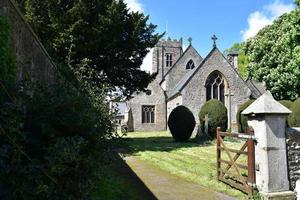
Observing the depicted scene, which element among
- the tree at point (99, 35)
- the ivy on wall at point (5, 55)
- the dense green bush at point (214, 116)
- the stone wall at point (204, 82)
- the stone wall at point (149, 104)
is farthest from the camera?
the stone wall at point (149, 104)

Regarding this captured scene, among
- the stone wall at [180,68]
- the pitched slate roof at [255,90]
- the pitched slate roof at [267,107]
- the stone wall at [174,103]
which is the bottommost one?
the pitched slate roof at [267,107]

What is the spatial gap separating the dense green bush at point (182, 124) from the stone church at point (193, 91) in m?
9.12

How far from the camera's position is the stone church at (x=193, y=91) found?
3625 cm

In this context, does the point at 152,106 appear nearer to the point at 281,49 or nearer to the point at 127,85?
the point at 281,49

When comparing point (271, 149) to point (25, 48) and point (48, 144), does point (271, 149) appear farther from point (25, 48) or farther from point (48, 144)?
point (48, 144)

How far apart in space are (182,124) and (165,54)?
110ft

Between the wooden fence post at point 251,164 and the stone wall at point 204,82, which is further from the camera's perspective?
the stone wall at point 204,82

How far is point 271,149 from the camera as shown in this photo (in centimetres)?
764

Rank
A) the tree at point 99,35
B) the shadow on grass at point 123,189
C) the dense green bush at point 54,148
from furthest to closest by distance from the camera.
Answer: the tree at point 99,35
the shadow on grass at point 123,189
the dense green bush at point 54,148

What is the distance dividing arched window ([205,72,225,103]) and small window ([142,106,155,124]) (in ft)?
24.6

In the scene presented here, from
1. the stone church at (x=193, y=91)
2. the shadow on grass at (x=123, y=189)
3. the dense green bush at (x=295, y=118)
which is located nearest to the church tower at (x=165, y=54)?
the stone church at (x=193, y=91)

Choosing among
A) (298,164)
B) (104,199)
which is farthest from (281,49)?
(104,199)

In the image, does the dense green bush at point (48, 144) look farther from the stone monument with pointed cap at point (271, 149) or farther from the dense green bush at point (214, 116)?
the dense green bush at point (214, 116)

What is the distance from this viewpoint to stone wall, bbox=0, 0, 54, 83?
5812mm
